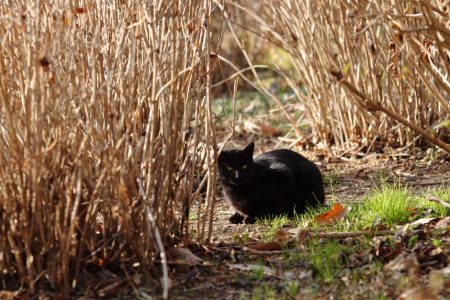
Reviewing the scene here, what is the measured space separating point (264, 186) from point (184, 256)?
1595 mm

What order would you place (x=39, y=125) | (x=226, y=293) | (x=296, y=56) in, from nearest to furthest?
(x=39, y=125), (x=226, y=293), (x=296, y=56)

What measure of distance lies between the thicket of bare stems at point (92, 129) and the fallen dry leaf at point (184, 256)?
0.09 m

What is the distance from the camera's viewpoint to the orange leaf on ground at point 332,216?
451 centimetres

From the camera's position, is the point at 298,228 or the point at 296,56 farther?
the point at 296,56

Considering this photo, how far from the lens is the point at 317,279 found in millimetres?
3633

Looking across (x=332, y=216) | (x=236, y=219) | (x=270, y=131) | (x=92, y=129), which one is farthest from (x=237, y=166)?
(x=270, y=131)

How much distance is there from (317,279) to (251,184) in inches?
70.9

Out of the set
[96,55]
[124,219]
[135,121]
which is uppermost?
[96,55]

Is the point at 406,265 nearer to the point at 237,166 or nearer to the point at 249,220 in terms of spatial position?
the point at 249,220

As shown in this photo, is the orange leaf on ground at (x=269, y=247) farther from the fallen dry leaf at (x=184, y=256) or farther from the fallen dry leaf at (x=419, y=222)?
the fallen dry leaf at (x=419, y=222)

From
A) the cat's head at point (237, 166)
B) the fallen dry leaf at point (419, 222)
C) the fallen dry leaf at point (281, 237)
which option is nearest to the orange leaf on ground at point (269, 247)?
the fallen dry leaf at point (281, 237)

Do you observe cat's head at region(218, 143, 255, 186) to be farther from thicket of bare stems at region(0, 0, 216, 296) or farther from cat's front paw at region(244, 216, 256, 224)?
thicket of bare stems at region(0, 0, 216, 296)

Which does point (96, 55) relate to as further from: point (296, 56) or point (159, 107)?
point (296, 56)

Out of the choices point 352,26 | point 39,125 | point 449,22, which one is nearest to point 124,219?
point 39,125
